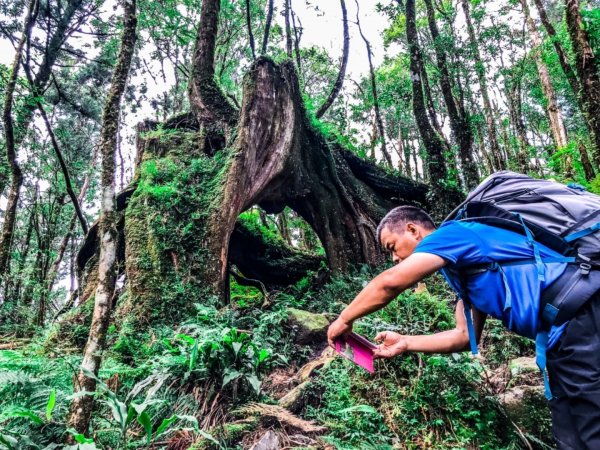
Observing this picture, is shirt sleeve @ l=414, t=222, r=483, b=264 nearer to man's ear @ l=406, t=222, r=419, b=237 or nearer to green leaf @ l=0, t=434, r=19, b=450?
man's ear @ l=406, t=222, r=419, b=237

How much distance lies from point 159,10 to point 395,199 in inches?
494

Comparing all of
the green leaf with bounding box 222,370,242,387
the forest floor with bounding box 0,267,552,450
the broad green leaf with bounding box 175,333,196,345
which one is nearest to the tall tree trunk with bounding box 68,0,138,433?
the forest floor with bounding box 0,267,552,450

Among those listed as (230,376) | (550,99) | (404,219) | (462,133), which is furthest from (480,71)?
(230,376)

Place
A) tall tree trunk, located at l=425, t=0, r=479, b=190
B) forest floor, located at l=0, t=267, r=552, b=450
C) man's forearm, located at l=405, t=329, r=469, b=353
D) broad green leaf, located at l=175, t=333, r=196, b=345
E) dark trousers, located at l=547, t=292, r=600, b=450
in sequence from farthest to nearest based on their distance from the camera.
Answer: tall tree trunk, located at l=425, t=0, r=479, b=190 → broad green leaf, located at l=175, t=333, r=196, b=345 → forest floor, located at l=0, t=267, r=552, b=450 → man's forearm, located at l=405, t=329, r=469, b=353 → dark trousers, located at l=547, t=292, r=600, b=450

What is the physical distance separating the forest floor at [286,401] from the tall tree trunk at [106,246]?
166mm

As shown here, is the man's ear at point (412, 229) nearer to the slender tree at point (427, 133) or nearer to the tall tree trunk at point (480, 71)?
the slender tree at point (427, 133)

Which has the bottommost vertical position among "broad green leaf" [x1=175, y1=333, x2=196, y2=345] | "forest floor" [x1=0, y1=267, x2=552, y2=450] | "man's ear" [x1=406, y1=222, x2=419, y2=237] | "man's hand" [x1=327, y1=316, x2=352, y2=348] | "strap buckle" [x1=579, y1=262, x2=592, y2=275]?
"forest floor" [x1=0, y1=267, x2=552, y2=450]

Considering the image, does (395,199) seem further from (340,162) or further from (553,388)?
(553,388)

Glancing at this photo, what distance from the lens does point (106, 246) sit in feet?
11.3

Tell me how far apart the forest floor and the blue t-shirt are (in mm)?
1530

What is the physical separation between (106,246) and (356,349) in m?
2.48

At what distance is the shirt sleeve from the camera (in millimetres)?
1891

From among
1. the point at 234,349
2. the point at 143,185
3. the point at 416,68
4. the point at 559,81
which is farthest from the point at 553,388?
the point at 559,81

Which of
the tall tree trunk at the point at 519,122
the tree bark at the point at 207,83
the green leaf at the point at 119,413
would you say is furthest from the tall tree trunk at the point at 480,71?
the green leaf at the point at 119,413
